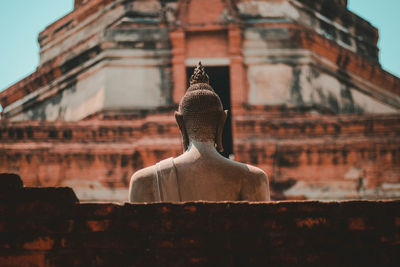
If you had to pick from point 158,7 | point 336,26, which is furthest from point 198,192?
point 336,26

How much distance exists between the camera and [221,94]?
16094mm

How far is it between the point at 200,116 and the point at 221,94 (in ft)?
36.3

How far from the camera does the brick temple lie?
36.8 feet

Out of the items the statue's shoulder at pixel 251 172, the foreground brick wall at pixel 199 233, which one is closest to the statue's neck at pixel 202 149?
the statue's shoulder at pixel 251 172

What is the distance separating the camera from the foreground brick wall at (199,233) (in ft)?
11.8

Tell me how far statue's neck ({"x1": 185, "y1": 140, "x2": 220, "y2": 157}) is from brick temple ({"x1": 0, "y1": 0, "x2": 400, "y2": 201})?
6168 mm

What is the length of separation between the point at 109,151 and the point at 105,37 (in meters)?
3.59

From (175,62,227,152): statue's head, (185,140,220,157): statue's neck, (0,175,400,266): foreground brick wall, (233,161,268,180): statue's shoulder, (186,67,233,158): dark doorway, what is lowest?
(0,175,400,266): foreground brick wall

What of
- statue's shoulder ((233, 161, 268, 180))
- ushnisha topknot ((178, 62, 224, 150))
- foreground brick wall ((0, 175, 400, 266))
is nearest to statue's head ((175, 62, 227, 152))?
ushnisha topknot ((178, 62, 224, 150))

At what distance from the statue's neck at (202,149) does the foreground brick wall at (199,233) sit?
1.27 metres

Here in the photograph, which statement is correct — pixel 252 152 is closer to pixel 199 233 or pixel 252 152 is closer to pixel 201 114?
pixel 201 114

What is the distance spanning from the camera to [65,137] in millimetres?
11680

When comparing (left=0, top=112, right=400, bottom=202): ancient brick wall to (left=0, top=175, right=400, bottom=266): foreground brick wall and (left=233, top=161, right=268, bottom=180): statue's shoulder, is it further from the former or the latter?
(left=0, top=175, right=400, bottom=266): foreground brick wall

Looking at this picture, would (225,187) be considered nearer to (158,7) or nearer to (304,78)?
(304,78)
